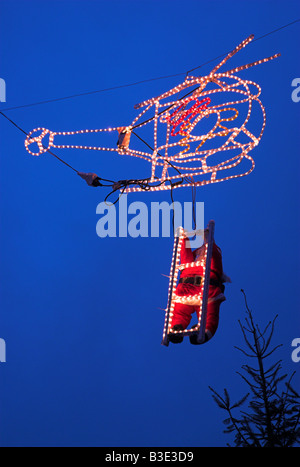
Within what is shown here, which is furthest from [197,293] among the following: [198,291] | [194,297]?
[194,297]

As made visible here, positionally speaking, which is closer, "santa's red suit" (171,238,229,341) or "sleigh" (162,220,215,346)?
"sleigh" (162,220,215,346)

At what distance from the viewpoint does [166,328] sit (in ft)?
14.6

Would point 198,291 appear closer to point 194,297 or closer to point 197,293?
point 197,293

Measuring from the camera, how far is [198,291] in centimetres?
465

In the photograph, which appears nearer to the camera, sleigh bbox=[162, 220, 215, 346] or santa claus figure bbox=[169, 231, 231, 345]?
sleigh bbox=[162, 220, 215, 346]

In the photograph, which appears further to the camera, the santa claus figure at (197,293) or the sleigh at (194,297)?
the santa claus figure at (197,293)

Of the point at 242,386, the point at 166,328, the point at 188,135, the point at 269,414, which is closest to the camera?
the point at 166,328

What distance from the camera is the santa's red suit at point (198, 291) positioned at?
451 cm

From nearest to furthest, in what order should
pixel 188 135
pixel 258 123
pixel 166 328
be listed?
pixel 166 328 → pixel 188 135 → pixel 258 123

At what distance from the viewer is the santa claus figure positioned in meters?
4.44

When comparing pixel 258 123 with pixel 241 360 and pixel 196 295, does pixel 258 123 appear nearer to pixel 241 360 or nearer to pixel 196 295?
pixel 241 360
